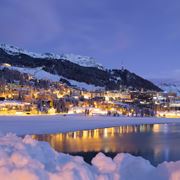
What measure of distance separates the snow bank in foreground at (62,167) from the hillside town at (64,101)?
8017cm

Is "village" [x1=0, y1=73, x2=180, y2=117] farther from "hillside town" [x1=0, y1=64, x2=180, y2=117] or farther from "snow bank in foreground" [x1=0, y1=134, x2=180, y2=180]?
"snow bank in foreground" [x1=0, y1=134, x2=180, y2=180]

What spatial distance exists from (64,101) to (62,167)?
119381 millimetres

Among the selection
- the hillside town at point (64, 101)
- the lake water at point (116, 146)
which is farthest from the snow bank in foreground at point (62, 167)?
the hillside town at point (64, 101)

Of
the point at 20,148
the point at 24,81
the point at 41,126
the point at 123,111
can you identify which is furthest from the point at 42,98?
the point at 20,148

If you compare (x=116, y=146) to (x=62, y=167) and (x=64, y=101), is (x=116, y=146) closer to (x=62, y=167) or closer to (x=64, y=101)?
(x=62, y=167)

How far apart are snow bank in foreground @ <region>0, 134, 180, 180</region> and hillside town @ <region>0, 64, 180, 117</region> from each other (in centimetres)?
8017

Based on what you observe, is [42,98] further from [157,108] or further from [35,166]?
[35,166]

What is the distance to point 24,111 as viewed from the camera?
94312mm

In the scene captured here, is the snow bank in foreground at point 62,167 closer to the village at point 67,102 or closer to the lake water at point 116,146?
the lake water at point 116,146

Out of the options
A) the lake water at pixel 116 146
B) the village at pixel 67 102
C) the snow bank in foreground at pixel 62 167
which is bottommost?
the lake water at pixel 116 146

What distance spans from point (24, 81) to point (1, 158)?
158 meters

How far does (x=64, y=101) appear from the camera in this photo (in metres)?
126

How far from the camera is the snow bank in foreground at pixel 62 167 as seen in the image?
6.75 metres

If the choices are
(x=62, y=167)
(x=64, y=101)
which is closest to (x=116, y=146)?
(x=62, y=167)
